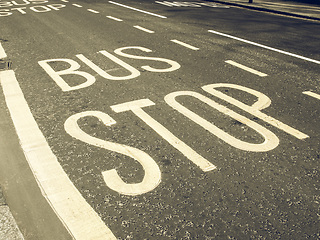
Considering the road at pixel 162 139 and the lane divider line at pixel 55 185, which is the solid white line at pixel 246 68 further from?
the lane divider line at pixel 55 185

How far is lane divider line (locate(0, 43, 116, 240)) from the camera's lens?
269 centimetres

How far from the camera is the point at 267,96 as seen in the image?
512 centimetres

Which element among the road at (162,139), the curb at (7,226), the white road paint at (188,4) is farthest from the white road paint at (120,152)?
the white road paint at (188,4)

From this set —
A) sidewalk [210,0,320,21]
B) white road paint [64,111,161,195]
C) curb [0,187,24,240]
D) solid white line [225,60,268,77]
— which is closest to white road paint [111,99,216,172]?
white road paint [64,111,161,195]

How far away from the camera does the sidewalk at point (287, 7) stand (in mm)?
12238

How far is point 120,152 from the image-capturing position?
367 centimetres

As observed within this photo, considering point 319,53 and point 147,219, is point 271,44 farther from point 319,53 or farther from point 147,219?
point 147,219

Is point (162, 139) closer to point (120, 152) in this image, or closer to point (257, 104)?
point (120, 152)

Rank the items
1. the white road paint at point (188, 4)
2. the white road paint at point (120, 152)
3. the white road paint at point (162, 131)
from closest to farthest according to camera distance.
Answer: the white road paint at point (120, 152)
the white road paint at point (162, 131)
the white road paint at point (188, 4)

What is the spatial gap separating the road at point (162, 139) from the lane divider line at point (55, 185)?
0.01 metres

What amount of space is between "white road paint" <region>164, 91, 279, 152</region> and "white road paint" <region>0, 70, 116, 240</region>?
1.72 m

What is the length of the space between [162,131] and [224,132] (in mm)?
702

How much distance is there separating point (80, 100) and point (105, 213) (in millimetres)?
2420

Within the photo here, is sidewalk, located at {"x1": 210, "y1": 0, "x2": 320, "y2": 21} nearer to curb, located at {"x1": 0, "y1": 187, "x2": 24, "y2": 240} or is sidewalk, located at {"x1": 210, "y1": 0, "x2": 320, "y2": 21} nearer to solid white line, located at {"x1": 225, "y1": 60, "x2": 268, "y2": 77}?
solid white line, located at {"x1": 225, "y1": 60, "x2": 268, "y2": 77}
